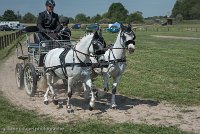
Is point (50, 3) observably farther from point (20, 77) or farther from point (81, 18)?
point (81, 18)

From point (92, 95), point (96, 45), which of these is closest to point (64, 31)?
point (96, 45)

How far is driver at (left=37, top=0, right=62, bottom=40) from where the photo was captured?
12.8 meters

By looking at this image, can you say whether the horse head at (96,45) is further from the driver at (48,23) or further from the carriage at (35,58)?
the driver at (48,23)

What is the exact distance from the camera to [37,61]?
12883 millimetres

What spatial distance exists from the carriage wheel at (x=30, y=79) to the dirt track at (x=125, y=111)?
215 mm

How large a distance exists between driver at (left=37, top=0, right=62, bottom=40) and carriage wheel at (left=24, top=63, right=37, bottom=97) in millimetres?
1116

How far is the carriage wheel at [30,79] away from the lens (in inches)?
487

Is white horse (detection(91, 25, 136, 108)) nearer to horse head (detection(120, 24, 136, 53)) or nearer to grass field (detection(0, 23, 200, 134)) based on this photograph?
horse head (detection(120, 24, 136, 53))

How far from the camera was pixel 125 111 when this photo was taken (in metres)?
11.1

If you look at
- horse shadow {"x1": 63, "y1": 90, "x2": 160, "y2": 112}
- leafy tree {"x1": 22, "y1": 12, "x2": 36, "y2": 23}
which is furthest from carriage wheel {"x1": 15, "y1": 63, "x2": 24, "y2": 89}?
leafy tree {"x1": 22, "y1": 12, "x2": 36, "y2": 23}

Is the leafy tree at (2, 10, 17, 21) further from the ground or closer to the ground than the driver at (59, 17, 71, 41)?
further from the ground

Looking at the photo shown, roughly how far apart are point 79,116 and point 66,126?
1.13 m

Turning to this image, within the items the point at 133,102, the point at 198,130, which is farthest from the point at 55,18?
the point at 198,130

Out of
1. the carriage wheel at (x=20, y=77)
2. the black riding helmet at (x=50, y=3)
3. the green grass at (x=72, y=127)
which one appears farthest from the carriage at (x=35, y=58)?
the green grass at (x=72, y=127)
